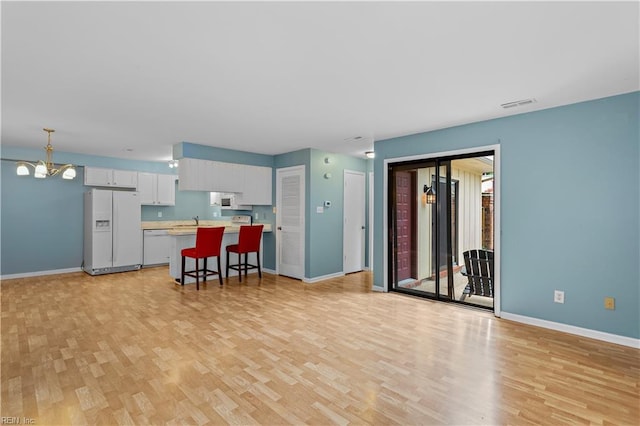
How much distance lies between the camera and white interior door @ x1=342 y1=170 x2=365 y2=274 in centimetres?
624

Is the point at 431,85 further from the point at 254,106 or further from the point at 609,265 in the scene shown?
the point at 609,265

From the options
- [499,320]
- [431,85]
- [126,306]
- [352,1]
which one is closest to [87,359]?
[126,306]

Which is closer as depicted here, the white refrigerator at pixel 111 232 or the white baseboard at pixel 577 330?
the white baseboard at pixel 577 330

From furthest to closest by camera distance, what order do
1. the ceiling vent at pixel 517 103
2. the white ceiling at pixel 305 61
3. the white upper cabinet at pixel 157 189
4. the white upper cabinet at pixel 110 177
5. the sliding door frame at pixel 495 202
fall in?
the white upper cabinet at pixel 157 189 < the white upper cabinet at pixel 110 177 < the sliding door frame at pixel 495 202 < the ceiling vent at pixel 517 103 < the white ceiling at pixel 305 61

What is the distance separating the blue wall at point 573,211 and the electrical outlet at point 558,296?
38 millimetres

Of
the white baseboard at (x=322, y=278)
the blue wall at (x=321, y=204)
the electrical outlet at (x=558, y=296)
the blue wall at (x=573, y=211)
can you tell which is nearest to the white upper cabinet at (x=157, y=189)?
the blue wall at (x=321, y=204)

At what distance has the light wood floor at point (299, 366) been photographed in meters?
1.98

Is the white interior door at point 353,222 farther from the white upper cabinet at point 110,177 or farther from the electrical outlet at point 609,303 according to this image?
the white upper cabinet at point 110,177

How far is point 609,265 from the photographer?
3076mm

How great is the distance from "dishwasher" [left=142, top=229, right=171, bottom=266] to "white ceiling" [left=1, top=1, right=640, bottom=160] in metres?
3.11

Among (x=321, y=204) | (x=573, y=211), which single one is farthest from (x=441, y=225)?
(x=321, y=204)

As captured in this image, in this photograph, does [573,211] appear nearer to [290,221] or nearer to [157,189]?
[290,221]

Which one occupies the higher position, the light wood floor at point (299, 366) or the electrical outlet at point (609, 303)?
the electrical outlet at point (609, 303)

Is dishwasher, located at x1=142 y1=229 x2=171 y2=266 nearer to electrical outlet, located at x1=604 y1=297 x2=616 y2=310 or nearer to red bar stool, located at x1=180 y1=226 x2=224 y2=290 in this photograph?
red bar stool, located at x1=180 y1=226 x2=224 y2=290
